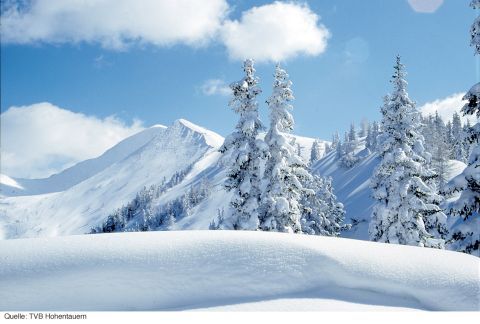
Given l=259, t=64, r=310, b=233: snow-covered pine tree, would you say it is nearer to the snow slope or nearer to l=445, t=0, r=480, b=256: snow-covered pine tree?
l=445, t=0, r=480, b=256: snow-covered pine tree

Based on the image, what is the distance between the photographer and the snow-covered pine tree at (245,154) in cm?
2019

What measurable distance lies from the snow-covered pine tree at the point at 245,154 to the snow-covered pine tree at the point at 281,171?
642 millimetres

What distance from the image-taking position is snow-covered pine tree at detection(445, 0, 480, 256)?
10.2 metres

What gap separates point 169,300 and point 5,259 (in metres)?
2.28

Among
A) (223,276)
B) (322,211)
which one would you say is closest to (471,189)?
(223,276)

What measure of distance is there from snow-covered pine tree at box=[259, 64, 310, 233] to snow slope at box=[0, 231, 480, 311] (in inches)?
549

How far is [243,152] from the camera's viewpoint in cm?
2020

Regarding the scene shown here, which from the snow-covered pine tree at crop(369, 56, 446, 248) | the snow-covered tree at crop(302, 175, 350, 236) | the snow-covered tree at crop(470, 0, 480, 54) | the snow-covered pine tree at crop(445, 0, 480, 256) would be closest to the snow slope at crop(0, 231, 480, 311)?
the snow-covered pine tree at crop(445, 0, 480, 256)

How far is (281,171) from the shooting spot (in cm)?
2042

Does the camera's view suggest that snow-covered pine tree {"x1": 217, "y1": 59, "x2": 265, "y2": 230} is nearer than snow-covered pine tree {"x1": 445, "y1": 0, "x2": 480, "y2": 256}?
No

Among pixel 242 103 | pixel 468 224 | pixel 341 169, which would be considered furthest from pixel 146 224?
pixel 468 224

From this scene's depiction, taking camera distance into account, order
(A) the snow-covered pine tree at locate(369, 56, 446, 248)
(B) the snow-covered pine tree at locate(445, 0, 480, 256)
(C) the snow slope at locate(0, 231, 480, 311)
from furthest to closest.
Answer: (A) the snow-covered pine tree at locate(369, 56, 446, 248), (B) the snow-covered pine tree at locate(445, 0, 480, 256), (C) the snow slope at locate(0, 231, 480, 311)

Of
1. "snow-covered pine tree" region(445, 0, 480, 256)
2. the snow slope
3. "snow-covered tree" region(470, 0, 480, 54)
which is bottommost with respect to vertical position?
the snow slope

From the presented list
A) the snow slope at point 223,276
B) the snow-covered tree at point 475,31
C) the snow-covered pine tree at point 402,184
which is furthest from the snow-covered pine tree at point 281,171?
the snow slope at point 223,276
